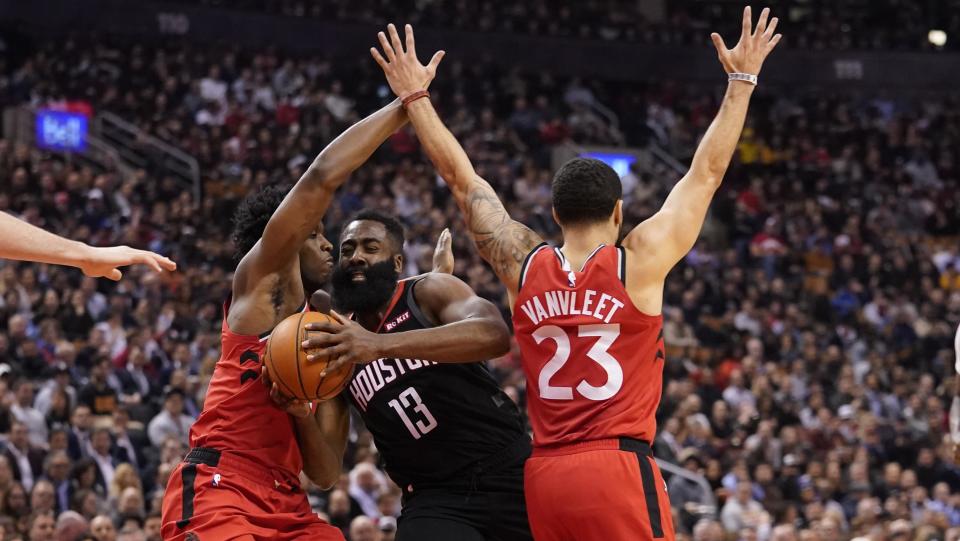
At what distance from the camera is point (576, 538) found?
15.5 feet

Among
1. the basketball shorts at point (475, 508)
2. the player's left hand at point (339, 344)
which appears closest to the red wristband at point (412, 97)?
the player's left hand at point (339, 344)

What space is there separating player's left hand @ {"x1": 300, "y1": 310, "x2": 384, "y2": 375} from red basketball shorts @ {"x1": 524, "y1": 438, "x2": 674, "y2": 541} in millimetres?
760

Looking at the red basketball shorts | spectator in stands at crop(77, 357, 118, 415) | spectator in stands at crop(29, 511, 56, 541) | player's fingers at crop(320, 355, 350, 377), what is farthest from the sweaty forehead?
spectator in stands at crop(77, 357, 118, 415)

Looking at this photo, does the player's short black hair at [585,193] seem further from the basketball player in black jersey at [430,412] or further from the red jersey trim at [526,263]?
the basketball player in black jersey at [430,412]

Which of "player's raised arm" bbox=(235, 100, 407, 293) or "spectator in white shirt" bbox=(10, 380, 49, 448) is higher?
"player's raised arm" bbox=(235, 100, 407, 293)

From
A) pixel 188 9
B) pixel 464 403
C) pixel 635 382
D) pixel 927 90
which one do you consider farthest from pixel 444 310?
pixel 927 90

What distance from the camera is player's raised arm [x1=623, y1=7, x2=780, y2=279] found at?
4805 mm

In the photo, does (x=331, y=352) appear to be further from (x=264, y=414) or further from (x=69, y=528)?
(x=69, y=528)

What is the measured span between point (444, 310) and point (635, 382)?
0.97 metres

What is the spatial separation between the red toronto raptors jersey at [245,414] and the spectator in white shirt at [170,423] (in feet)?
20.5

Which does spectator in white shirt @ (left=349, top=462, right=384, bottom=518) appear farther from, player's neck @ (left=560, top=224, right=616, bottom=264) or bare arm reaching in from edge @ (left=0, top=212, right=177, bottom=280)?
bare arm reaching in from edge @ (left=0, top=212, right=177, bottom=280)

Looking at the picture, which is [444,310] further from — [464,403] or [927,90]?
[927,90]

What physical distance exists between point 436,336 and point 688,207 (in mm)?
1051

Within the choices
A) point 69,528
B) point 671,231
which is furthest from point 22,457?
point 671,231
